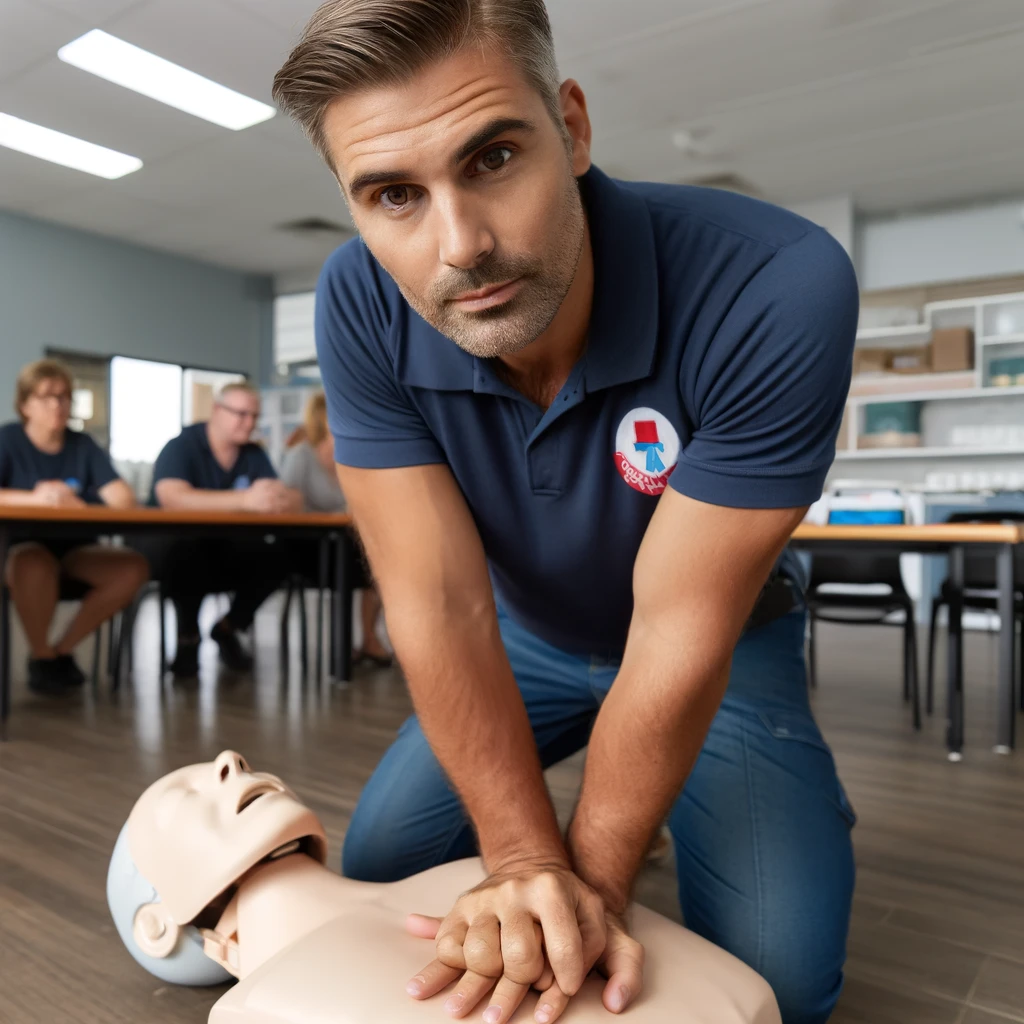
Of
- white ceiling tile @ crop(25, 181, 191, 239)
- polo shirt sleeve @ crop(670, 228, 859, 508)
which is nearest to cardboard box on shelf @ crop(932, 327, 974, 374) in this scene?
white ceiling tile @ crop(25, 181, 191, 239)

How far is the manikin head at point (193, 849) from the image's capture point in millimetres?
980

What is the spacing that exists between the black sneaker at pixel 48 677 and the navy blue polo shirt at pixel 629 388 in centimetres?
246

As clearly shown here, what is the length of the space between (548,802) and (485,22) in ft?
2.52

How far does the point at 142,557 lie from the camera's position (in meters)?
3.44

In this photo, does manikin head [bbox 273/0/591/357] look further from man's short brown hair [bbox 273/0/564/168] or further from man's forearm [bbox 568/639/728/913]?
man's forearm [bbox 568/639/728/913]

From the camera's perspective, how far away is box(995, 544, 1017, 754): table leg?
2.39 meters

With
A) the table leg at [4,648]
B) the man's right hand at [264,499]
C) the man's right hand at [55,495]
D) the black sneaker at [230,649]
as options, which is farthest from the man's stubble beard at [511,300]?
the black sneaker at [230,649]

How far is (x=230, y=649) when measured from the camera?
3.65 meters

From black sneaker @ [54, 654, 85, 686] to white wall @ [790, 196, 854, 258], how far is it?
4916 millimetres

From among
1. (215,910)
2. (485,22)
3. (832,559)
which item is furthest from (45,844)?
(832,559)

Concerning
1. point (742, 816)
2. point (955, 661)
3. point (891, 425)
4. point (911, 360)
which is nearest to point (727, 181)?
point (911, 360)

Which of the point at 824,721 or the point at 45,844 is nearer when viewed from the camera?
the point at 45,844

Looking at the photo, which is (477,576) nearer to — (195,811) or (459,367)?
(459,367)

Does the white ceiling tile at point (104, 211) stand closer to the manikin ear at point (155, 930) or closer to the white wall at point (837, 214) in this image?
the white wall at point (837, 214)
